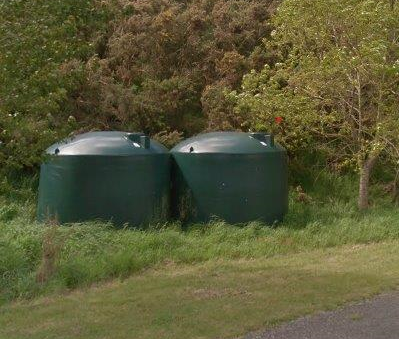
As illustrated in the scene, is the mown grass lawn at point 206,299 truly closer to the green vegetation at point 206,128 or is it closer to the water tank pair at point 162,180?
the green vegetation at point 206,128

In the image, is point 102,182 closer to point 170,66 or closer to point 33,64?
point 33,64

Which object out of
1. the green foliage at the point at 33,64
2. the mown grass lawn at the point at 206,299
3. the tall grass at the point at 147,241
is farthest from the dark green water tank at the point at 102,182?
the green foliage at the point at 33,64

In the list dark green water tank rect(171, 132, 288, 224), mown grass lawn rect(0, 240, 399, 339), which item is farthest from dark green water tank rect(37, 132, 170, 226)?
mown grass lawn rect(0, 240, 399, 339)

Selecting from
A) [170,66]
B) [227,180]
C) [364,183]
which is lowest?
[364,183]

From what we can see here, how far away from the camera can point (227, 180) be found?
555 inches

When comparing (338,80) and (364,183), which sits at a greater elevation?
(338,80)

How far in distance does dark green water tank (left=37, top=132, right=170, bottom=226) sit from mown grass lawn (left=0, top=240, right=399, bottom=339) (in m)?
2.00

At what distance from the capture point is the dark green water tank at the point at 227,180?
1410 cm

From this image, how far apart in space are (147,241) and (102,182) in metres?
1.46

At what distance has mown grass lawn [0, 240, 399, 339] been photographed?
7.63 m

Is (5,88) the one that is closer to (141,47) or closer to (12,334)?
(12,334)

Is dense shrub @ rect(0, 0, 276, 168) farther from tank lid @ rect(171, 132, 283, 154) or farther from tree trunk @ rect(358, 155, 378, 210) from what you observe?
tree trunk @ rect(358, 155, 378, 210)

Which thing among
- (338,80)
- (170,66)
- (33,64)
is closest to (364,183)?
(338,80)

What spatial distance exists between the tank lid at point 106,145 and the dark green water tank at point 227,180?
28.3 inches
